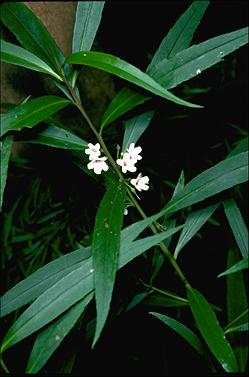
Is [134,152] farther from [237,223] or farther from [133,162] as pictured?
[237,223]

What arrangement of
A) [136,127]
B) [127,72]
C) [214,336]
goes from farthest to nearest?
[136,127] → [214,336] → [127,72]

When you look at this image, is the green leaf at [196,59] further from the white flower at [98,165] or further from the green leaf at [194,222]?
the green leaf at [194,222]

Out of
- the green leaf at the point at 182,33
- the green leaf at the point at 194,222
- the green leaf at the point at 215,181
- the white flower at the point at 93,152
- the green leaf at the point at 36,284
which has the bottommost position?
the green leaf at the point at 194,222

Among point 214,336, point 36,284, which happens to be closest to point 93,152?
point 36,284

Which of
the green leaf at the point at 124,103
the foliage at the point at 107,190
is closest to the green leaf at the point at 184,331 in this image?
the foliage at the point at 107,190

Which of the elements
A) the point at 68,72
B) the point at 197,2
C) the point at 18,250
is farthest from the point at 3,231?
the point at 197,2

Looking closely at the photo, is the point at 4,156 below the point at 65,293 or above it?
above

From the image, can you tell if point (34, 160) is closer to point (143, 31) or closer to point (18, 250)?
point (18, 250)
